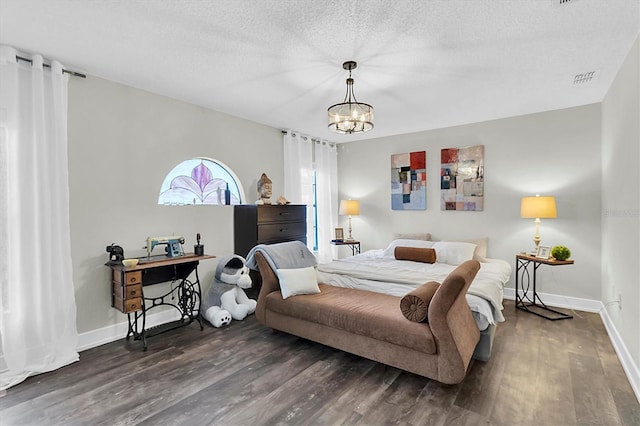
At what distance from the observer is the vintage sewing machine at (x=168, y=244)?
10.9ft

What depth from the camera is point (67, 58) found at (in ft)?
8.84

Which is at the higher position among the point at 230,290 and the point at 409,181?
the point at 409,181

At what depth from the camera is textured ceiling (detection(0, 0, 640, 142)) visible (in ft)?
6.61

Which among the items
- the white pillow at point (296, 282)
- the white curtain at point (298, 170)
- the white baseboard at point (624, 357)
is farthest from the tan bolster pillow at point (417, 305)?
the white curtain at point (298, 170)

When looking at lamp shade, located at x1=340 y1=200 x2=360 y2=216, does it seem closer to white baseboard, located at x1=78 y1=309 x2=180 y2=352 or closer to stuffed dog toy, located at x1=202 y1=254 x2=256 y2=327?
stuffed dog toy, located at x1=202 y1=254 x2=256 y2=327

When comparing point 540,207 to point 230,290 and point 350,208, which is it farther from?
point 230,290

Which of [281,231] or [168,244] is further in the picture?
[281,231]

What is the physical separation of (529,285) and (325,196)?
11.0 ft

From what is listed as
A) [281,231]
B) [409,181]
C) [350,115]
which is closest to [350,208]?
[409,181]

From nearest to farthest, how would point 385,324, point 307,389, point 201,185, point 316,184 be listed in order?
point 307,389, point 385,324, point 201,185, point 316,184

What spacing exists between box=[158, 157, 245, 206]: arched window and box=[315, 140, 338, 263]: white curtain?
67.6 inches

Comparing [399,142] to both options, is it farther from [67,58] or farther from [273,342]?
[67,58]

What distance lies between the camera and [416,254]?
416cm

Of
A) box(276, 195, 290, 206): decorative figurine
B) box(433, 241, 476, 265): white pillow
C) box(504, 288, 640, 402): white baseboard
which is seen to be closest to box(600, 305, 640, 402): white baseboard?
box(504, 288, 640, 402): white baseboard
